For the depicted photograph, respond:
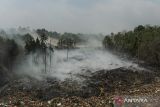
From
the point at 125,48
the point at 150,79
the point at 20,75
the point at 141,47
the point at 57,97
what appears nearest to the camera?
the point at 57,97

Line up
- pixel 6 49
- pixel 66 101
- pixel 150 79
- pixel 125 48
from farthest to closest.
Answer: pixel 125 48 < pixel 6 49 < pixel 150 79 < pixel 66 101

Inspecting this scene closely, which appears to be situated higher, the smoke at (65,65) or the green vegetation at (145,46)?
the green vegetation at (145,46)

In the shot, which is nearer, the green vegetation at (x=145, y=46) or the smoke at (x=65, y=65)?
the smoke at (x=65, y=65)

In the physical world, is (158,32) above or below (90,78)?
above

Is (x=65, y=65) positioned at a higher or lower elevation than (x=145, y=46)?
lower

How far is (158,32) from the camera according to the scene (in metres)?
180

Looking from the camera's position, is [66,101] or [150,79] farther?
[150,79]

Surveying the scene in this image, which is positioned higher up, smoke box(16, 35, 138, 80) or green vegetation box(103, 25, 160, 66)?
green vegetation box(103, 25, 160, 66)

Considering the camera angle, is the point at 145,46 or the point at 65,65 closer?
the point at 145,46

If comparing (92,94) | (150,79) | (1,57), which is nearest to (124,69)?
(150,79)

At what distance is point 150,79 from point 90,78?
2117 cm

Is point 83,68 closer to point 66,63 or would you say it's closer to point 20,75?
point 66,63

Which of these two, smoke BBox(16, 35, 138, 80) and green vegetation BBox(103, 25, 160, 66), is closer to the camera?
smoke BBox(16, 35, 138, 80)

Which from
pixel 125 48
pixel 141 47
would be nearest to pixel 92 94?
pixel 141 47
